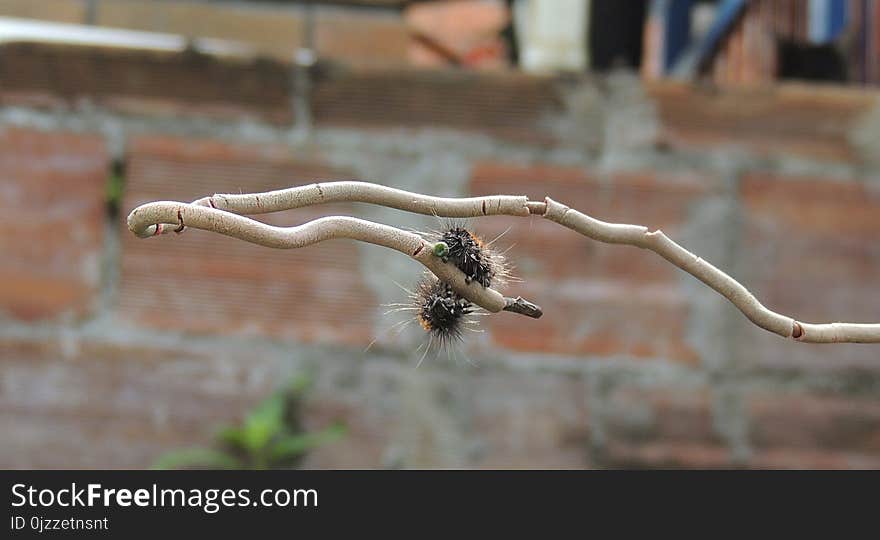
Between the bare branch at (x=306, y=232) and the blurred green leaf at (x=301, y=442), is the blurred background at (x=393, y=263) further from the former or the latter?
the bare branch at (x=306, y=232)

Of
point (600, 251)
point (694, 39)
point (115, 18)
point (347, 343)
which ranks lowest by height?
point (347, 343)

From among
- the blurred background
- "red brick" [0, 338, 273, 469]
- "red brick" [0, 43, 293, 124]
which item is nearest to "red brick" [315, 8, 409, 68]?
the blurred background

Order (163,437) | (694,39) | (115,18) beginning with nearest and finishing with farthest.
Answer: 1. (163,437)
2. (115,18)
3. (694,39)

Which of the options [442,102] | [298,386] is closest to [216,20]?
[442,102]

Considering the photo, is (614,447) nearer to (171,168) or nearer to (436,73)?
(436,73)

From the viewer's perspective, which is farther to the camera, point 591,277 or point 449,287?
point 591,277

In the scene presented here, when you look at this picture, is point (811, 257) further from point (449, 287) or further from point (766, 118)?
point (449, 287)

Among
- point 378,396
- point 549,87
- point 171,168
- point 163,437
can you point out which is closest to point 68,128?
point 171,168
